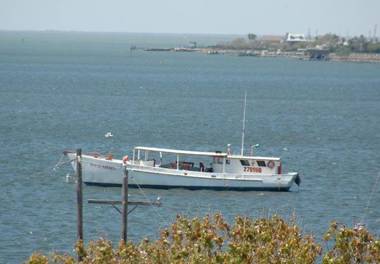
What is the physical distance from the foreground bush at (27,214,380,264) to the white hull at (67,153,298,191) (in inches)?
1107

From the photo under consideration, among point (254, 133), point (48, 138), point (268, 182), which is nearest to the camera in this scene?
point (268, 182)

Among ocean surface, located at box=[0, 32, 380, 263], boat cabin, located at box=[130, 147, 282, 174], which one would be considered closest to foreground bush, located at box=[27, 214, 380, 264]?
ocean surface, located at box=[0, 32, 380, 263]

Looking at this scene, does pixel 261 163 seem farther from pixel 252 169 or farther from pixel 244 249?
pixel 244 249

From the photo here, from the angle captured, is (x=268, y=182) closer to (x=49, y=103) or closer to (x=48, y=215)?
(x=48, y=215)

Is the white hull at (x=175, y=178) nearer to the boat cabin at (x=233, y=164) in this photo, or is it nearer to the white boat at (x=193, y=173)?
the white boat at (x=193, y=173)

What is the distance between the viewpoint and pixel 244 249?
22156 millimetres

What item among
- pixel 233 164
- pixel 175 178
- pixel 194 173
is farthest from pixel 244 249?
pixel 233 164

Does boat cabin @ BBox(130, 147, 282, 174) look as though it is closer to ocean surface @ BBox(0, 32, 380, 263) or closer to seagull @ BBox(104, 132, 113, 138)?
ocean surface @ BBox(0, 32, 380, 263)

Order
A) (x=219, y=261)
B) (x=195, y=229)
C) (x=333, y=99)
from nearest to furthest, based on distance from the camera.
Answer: (x=219, y=261) → (x=195, y=229) → (x=333, y=99)

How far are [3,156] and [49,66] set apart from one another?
12225 centimetres

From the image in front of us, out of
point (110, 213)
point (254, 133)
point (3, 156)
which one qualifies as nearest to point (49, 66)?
point (254, 133)

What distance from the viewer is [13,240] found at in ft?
128

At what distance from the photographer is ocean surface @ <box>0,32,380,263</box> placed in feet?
143

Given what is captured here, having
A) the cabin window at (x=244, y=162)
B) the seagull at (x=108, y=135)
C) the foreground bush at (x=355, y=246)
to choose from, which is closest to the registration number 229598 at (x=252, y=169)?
the cabin window at (x=244, y=162)
